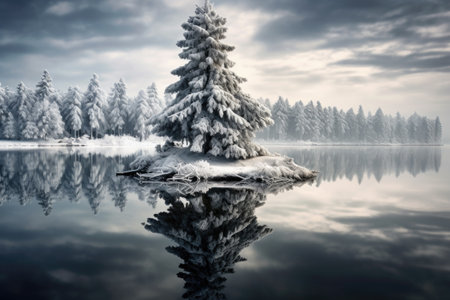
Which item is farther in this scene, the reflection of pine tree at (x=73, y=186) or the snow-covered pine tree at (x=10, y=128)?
the snow-covered pine tree at (x=10, y=128)

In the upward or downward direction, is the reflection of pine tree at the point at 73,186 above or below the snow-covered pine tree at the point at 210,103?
below

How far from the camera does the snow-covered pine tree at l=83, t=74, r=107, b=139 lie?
7038 cm

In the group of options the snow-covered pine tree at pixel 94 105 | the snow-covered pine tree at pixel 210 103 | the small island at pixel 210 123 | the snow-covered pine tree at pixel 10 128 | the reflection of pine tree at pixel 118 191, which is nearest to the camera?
the reflection of pine tree at pixel 118 191

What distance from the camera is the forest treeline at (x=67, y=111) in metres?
66.8

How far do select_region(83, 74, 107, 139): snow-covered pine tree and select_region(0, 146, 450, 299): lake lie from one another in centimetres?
6132

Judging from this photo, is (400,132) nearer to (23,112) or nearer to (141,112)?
(141,112)

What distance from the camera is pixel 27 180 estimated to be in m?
17.1

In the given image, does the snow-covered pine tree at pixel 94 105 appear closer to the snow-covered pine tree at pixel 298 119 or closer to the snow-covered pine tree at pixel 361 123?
the snow-covered pine tree at pixel 298 119

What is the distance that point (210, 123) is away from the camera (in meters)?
19.5

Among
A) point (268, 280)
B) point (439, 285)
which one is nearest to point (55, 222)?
point (268, 280)

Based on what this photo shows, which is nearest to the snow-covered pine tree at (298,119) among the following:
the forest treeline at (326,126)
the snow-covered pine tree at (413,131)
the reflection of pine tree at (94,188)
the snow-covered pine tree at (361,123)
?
the forest treeline at (326,126)

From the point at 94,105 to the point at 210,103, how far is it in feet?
195

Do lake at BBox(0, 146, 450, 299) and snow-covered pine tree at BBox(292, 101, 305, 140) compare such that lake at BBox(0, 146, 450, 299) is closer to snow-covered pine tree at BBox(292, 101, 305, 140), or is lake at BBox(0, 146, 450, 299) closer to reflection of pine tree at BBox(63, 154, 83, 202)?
reflection of pine tree at BBox(63, 154, 83, 202)

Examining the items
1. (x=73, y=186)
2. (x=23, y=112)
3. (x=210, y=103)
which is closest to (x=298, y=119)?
(x=23, y=112)
